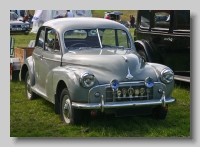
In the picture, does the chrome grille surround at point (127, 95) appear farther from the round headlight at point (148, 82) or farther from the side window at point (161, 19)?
the side window at point (161, 19)

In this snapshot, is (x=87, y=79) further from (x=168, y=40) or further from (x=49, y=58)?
(x=168, y=40)

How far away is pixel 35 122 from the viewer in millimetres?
6395

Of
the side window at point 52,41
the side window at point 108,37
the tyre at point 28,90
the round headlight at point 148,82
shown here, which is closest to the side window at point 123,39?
the side window at point 108,37

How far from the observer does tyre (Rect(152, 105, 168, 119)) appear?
639cm

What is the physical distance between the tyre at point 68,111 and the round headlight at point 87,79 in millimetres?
371

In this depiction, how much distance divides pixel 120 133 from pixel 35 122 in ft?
4.52

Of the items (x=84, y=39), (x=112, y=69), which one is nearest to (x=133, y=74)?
(x=112, y=69)

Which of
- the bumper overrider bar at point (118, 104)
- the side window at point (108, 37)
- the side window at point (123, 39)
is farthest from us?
the side window at point (123, 39)

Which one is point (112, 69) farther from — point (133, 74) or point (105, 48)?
point (105, 48)

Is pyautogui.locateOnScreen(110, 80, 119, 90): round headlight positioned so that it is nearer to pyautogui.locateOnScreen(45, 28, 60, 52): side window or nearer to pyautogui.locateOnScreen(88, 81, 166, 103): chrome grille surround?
pyautogui.locateOnScreen(88, 81, 166, 103): chrome grille surround

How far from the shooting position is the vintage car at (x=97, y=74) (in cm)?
581

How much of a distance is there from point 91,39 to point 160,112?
1.63m

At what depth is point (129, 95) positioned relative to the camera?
5.91 meters

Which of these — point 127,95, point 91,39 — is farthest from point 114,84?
point 91,39
